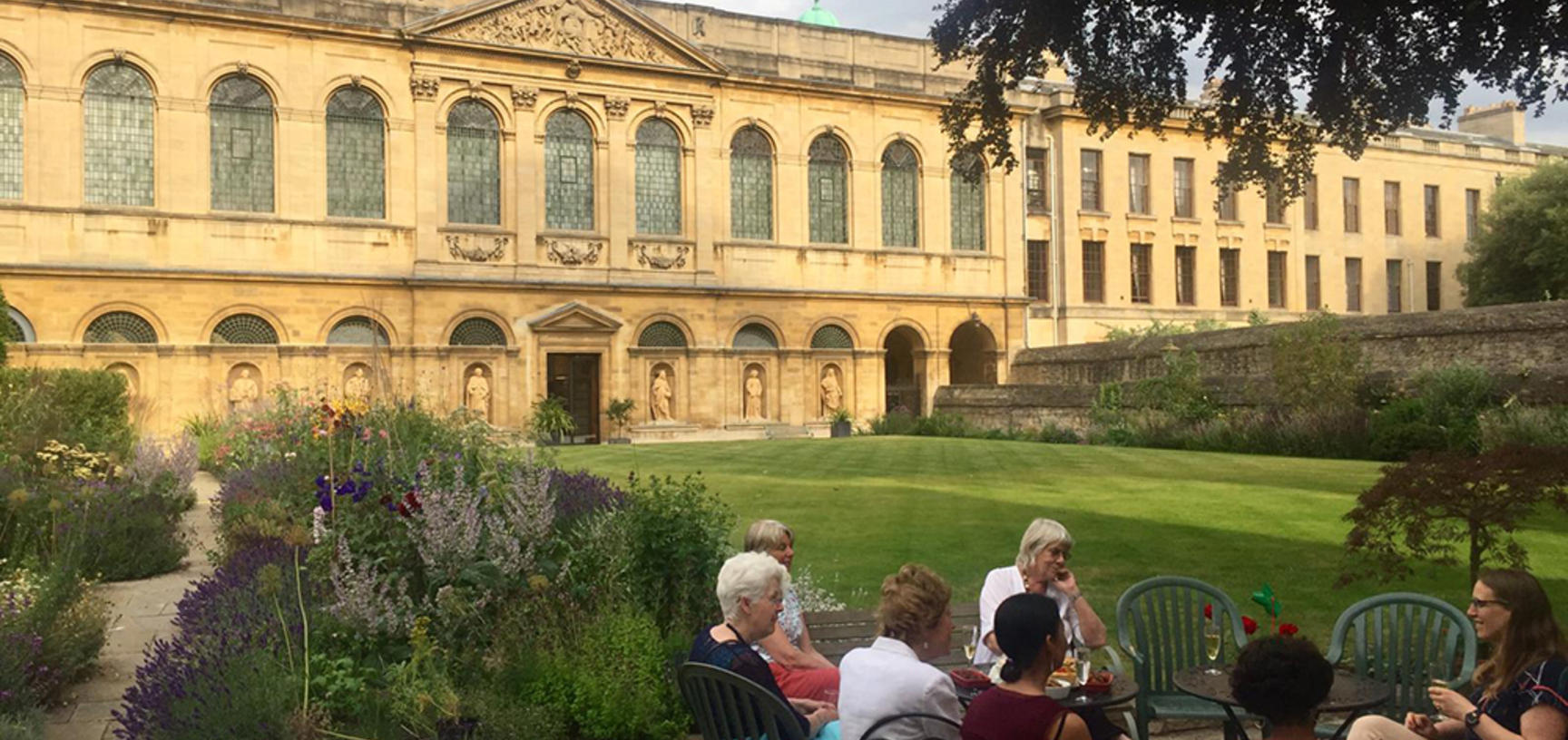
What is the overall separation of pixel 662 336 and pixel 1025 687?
32.0 m

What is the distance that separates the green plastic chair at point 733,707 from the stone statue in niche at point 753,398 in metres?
32.0

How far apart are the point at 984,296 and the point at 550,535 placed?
33008 mm

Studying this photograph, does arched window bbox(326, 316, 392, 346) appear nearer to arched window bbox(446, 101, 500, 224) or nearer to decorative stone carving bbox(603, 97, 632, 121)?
arched window bbox(446, 101, 500, 224)

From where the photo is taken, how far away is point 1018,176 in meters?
41.7

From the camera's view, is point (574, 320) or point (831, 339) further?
point (831, 339)

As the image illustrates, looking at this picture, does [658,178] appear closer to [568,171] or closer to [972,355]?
[568,171]

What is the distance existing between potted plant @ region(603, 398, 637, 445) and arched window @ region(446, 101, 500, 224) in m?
5.92

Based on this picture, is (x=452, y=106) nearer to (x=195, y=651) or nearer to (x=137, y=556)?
(x=137, y=556)

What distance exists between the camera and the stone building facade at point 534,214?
3000cm

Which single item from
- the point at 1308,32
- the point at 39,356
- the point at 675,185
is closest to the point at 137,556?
the point at 1308,32

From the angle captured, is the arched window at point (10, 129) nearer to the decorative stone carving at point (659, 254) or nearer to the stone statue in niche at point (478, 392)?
the stone statue in niche at point (478, 392)

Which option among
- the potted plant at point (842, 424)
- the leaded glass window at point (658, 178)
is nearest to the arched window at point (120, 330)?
the leaded glass window at point (658, 178)

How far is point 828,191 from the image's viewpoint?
38.5 m

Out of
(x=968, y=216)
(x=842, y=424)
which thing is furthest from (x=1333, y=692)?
(x=968, y=216)
